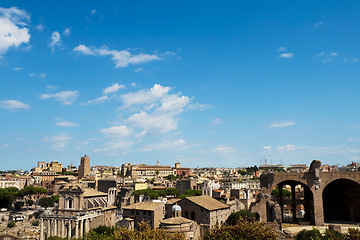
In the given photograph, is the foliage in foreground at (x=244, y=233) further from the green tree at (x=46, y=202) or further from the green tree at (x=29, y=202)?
the green tree at (x=29, y=202)

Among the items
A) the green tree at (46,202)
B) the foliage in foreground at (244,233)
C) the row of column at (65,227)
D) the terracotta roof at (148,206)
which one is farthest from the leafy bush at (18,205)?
the foliage in foreground at (244,233)

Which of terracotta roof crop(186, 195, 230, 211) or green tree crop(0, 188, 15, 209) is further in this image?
green tree crop(0, 188, 15, 209)

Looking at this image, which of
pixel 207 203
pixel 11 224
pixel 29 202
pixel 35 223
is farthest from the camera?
pixel 29 202

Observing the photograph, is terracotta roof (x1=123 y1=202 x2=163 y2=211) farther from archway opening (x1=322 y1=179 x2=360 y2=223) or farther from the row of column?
archway opening (x1=322 y1=179 x2=360 y2=223)

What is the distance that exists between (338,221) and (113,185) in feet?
211

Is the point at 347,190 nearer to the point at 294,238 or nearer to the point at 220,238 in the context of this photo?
the point at 294,238

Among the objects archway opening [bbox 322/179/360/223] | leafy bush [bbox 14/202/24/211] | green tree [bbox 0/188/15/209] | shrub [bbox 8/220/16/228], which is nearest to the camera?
archway opening [bbox 322/179/360/223]

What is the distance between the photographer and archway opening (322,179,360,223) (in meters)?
50.6

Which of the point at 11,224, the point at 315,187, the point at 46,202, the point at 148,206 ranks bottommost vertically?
the point at 11,224

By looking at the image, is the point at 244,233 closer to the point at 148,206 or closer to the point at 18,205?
the point at 148,206

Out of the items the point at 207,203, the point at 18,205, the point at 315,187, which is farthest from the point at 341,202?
the point at 18,205

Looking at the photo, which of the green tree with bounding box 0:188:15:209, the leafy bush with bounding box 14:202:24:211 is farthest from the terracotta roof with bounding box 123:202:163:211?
the leafy bush with bounding box 14:202:24:211

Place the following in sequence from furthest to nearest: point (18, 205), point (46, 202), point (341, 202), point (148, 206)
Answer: point (46, 202)
point (18, 205)
point (341, 202)
point (148, 206)

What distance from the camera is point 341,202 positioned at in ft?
178
